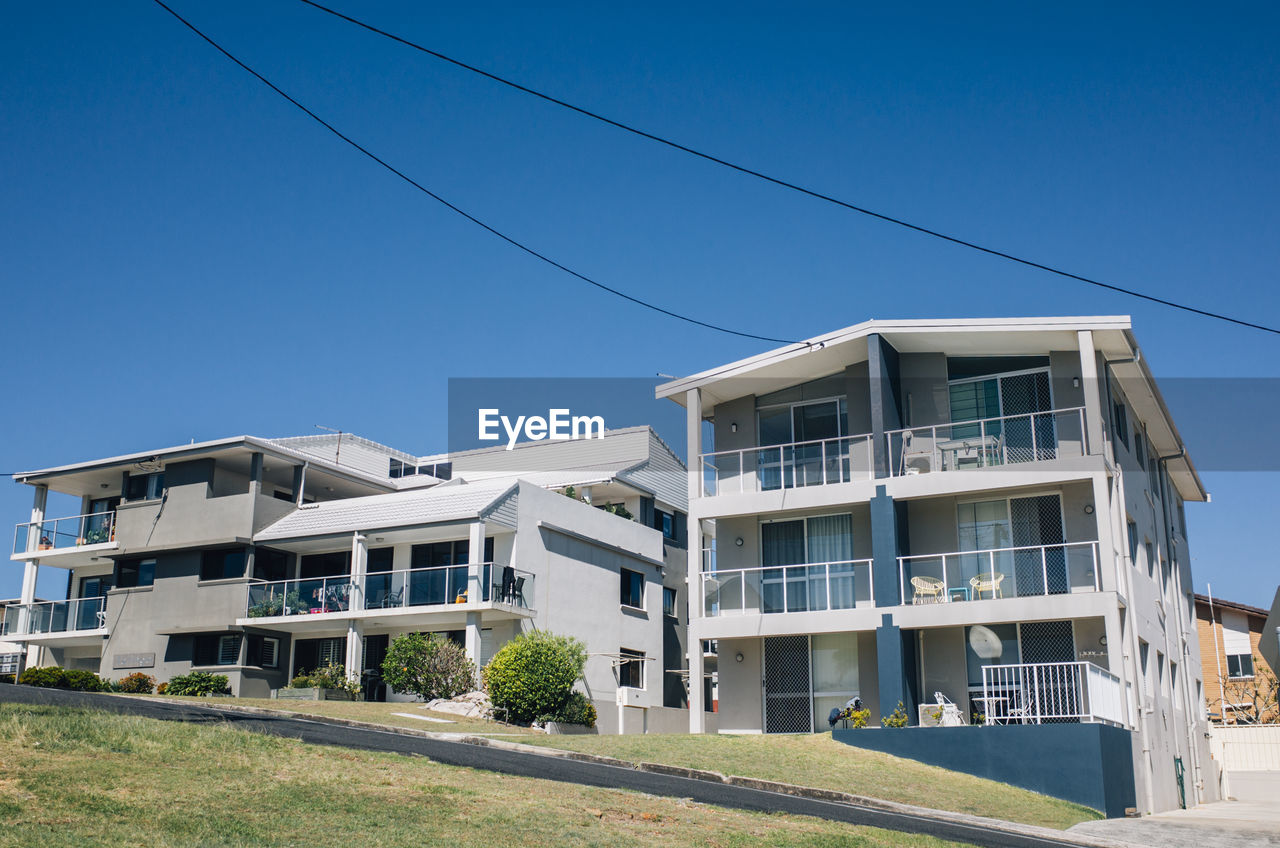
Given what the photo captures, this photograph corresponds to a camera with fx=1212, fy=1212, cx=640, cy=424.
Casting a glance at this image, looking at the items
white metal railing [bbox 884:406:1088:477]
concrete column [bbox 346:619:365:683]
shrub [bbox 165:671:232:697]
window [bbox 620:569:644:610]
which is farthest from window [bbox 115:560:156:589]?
white metal railing [bbox 884:406:1088:477]

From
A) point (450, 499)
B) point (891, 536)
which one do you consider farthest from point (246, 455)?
point (891, 536)

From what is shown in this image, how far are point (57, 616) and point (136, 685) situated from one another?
26.4ft

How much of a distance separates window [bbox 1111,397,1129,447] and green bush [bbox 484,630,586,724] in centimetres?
1393

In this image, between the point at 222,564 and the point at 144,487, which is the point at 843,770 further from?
the point at 144,487

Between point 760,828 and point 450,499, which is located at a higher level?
point 450,499

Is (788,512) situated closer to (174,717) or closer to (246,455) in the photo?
(174,717)

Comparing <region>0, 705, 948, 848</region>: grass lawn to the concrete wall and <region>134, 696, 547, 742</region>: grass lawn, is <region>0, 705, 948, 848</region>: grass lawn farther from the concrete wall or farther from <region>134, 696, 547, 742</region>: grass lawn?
<region>134, 696, 547, 742</region>: grass lawn

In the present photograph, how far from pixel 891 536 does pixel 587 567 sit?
12.3 metres

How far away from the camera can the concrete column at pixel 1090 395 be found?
24.9m

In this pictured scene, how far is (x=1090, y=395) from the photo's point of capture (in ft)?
82.4

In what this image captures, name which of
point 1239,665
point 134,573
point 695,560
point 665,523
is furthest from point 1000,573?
point 1239,665

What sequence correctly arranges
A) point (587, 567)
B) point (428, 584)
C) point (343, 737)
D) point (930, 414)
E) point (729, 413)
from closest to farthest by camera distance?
point (343, 737)
point (930, 414)
point (729, 413)
point (428, 584)
point (587, 567)

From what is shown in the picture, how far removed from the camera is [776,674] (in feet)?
91.5

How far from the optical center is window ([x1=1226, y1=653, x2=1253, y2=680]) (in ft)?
160
